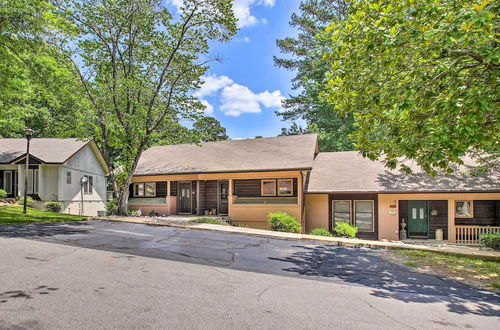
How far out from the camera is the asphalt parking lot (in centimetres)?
432

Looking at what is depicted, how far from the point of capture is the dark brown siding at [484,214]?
50.9 ft

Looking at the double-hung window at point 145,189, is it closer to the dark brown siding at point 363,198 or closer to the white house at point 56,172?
the white house at point 56,172

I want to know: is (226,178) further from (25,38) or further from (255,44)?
Answer: (25,38)

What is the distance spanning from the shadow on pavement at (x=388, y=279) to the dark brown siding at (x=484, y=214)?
951 centimetres

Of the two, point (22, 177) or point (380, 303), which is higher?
point (22, 177)

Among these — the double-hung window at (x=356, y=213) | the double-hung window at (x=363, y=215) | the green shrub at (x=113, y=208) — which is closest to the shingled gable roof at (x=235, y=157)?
the green shrub at (x=113, y=208)

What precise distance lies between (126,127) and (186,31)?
612 centimetres

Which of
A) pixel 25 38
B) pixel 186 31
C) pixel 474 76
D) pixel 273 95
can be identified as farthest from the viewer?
pixel 273 95

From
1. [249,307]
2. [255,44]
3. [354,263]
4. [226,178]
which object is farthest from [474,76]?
[255,44]

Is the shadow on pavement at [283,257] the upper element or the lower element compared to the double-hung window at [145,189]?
lower

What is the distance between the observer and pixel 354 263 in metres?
8.40

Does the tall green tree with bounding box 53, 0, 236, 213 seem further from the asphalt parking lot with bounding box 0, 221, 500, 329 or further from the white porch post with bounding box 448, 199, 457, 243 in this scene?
the white porch post with bounding box 448, 199, 457, 243

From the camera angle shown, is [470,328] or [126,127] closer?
[470,328]

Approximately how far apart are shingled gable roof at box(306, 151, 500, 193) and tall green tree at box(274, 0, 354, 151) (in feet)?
32.6
